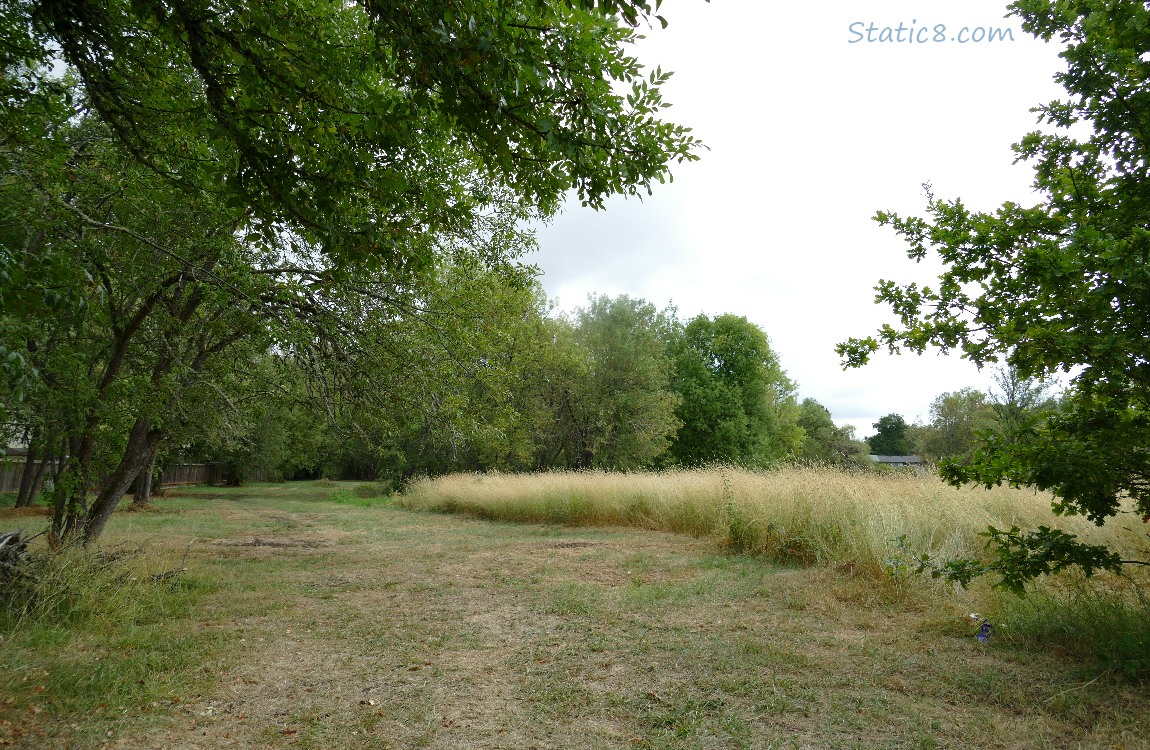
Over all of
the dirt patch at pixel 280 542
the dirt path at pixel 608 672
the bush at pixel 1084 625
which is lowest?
the dirt path at pixel 608 672

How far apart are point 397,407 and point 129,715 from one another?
181 inches

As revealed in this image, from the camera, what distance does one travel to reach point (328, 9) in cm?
478

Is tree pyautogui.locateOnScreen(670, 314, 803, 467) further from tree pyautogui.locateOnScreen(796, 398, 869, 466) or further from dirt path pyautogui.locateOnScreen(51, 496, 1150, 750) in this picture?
dirt path pyautogui.locateOnScreen(51, 496, 1150, 750)

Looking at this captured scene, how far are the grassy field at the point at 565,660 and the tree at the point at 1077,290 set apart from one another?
3.05 feet

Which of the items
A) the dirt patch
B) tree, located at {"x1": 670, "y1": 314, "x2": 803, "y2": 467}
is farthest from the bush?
tree, located at {"x1": 670, "y1": 314, "x2": 803, "y2": 467}

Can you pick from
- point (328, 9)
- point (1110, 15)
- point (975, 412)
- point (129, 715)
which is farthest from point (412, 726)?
point (975, 412)

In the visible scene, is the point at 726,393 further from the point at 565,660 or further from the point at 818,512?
the point at 565,660

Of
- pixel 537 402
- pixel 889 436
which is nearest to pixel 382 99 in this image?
pixel 537 402

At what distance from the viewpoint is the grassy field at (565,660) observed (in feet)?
10.3

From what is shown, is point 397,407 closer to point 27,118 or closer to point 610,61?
point 27,118

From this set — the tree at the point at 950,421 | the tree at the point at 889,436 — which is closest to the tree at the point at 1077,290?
the tree at the point at 950,421

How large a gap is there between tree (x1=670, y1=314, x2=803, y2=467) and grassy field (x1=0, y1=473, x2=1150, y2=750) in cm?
2498

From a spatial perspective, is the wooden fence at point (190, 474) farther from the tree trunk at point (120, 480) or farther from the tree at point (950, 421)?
the tree at point (950, 421)

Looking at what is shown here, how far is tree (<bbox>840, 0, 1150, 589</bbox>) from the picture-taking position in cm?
324
